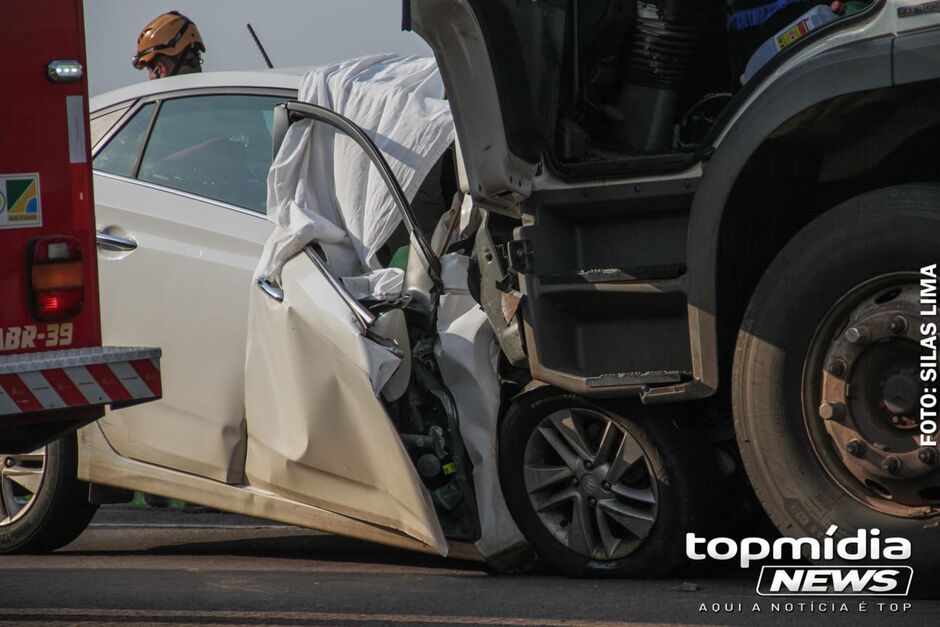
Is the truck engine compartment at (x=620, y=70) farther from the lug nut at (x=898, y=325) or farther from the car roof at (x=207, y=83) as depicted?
the car roof at (x=207, y=83)

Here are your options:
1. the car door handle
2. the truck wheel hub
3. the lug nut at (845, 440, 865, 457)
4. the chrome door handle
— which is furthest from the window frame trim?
the lug nut at (845, 440, 865, 457)

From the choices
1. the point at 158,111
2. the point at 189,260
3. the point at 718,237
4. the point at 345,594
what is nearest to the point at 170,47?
the point at 158,111

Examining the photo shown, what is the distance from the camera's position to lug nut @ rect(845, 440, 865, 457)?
4070mm

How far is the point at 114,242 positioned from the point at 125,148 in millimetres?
461

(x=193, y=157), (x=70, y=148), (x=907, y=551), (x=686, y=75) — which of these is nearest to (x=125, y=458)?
(x=193, y=157)

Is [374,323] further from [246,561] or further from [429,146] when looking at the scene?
[246,561]

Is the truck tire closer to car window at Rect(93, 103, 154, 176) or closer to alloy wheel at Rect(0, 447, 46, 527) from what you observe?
car window at Rect(93, 103, 154, 176)

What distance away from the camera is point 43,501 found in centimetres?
621

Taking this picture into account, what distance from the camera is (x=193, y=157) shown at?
19.5 ft

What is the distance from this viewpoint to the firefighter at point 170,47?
7.71 m

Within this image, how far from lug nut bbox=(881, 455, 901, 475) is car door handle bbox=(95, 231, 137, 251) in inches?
119

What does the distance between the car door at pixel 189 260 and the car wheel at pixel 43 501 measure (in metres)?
0.33

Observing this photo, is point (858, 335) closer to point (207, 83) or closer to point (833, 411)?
point (833, 411)

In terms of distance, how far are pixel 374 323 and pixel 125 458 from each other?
1.46 m
